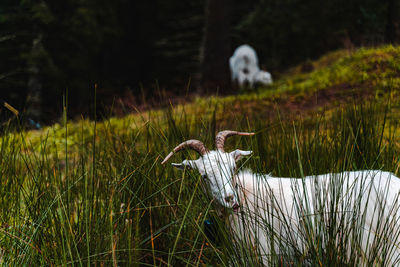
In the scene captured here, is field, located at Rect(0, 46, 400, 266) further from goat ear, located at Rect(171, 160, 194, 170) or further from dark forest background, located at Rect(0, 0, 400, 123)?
dark forest background, located at Rect(0, 0, 400, 123)

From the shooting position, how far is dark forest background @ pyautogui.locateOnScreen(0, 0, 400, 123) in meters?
12.9

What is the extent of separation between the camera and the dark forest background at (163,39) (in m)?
12.9

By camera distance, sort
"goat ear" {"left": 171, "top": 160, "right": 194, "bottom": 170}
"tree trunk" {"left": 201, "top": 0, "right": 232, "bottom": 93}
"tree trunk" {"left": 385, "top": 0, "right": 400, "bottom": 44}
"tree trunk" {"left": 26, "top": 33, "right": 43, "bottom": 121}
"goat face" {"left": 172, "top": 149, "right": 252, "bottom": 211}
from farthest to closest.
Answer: "tree trunk" {"left": 26, "top": 33, "right": 43, "bottom": 121}
"tree trunk" {"left": 201, "top": 0, "right": 232, "bottom": 93}
"tree trunk" {"left": 385, "top": 0, "right": 400, "bottom": 44}
"goat ear" {"left": 171, "top": 160, "right": 194, "bottom": 170}
"goat face" {"left": 172, "top": 149, "right": 252, "bottom": 211}

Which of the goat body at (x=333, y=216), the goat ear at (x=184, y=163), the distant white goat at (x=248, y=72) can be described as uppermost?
the distant white goat at (x=248, y=72)

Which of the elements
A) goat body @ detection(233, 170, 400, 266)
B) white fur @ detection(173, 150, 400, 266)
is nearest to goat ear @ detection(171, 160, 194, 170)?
white fur @ detection(173, 150, 400, 266)

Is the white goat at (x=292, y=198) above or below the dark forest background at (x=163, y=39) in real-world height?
below

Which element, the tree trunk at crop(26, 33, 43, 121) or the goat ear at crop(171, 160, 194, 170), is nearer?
the goat ear at crop(171, 160, 194, 170)

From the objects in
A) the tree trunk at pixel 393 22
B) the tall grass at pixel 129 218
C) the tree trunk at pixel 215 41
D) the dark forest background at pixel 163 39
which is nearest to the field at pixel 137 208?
the tall grass at pixel 129 218

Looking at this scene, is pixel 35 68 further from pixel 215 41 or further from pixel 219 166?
pixel 219 166

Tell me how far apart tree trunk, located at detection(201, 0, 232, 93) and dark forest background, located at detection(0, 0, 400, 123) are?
0.03m

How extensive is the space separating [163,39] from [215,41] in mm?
9016

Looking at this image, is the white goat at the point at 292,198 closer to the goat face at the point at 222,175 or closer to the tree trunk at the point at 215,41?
the goat face at the point at 222,175

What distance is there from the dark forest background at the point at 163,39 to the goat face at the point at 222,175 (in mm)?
4062

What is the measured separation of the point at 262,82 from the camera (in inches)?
516
